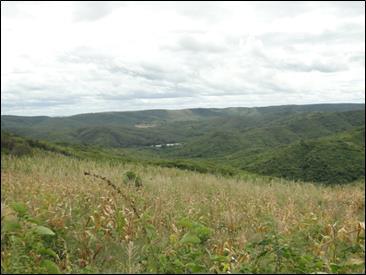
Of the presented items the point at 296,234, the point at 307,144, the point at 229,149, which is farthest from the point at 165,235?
the point at 229,149

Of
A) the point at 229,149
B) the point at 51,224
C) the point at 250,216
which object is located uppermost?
the point at 51,224

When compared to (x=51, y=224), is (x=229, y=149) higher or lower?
lower

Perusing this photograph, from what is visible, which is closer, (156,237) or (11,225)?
(11,225)

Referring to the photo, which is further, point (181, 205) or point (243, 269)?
point (181, 205)

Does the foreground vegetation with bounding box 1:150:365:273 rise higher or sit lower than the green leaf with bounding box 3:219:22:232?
lower

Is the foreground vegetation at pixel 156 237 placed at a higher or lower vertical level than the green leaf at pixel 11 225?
lower

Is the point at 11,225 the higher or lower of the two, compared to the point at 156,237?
higher

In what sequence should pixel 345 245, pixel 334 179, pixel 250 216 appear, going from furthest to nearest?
pixel 334 179 → pixel 250 216 → pixel 345 245

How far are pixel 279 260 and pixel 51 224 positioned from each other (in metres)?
2.40

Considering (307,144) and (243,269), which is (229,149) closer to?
(307,144)

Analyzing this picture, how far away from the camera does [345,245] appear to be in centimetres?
461

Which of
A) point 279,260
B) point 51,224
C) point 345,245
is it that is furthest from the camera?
point 345,245

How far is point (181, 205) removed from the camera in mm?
6555

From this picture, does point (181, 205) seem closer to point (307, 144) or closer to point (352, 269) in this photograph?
point (352, 269)
